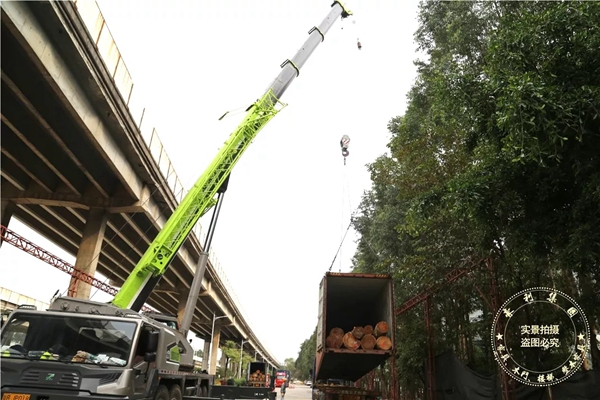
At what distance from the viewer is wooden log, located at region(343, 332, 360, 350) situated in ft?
32.9

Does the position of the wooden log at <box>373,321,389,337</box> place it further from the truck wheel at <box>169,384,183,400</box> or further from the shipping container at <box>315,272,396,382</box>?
the truck wheel at <box>169,384,183,400</box>

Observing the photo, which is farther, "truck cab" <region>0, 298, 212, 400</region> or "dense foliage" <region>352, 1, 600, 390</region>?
"dense foliage" <region>352, 1, 600, 390</region>

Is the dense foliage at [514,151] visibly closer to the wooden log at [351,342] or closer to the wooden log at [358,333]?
the wooden log at [358,333]

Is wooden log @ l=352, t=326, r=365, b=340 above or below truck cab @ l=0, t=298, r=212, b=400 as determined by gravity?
above

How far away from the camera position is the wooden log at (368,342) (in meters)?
9.98

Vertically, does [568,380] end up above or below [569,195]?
below

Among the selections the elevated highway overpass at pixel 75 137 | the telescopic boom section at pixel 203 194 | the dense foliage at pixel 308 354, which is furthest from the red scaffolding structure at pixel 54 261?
the dense foliage at pixel 308 354

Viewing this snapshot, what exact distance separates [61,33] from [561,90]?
466 inches

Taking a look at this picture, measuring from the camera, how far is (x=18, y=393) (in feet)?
19.2

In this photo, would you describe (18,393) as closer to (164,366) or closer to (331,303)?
(164,366)

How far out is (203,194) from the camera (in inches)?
484

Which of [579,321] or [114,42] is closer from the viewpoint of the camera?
[579,321]

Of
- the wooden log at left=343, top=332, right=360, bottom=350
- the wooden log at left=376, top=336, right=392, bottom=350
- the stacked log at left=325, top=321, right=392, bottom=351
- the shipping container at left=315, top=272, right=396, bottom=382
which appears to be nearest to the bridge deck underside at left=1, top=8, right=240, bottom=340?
the shipping container at left=315, top=272, right=396, bottom=382

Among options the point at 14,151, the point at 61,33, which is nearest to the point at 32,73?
the point at 61,33
